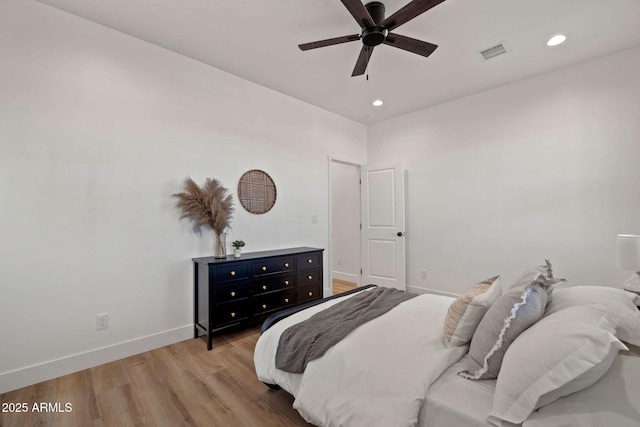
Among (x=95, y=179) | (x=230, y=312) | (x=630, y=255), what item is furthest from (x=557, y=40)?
(x=95, y=179)

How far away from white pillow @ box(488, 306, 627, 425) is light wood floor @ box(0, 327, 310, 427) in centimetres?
120

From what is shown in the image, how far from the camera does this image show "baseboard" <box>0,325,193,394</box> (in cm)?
206

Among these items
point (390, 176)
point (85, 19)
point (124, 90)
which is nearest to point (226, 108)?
point (124, 90)

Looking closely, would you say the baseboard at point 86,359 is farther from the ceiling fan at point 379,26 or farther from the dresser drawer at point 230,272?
the ceiling fan at point 379,26

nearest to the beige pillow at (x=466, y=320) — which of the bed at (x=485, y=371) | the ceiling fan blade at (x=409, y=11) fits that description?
the bed at (x=485, y=371)

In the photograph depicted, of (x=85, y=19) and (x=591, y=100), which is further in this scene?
(x=591, y=100)

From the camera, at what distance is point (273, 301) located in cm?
314

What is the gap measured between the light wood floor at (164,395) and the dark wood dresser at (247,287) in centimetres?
38

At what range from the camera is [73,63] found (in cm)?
234

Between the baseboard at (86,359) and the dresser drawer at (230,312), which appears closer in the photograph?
the baseboard at (86,359)

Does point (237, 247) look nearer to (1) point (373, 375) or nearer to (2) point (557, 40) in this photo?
(1) point (373, 375)

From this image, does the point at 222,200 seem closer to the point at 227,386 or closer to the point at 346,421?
the point at 227,386

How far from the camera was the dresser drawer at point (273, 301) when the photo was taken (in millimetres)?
3008

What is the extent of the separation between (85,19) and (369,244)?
4271 mm
